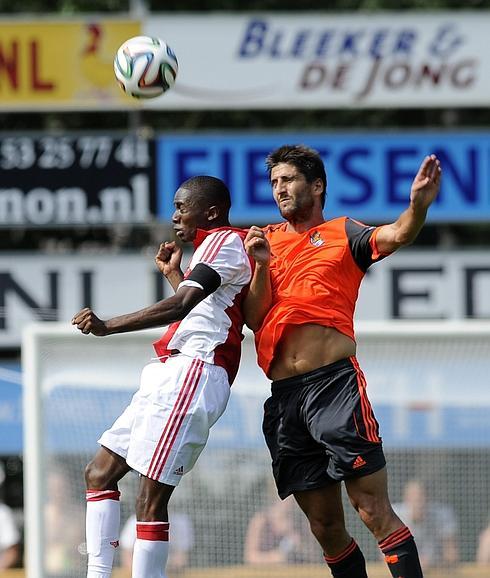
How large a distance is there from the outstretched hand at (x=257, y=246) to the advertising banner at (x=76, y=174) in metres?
6.74

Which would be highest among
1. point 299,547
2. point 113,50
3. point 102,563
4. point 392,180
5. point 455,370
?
point 113,50

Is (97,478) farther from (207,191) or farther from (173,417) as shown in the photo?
(207,191)

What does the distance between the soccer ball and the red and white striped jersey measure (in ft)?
3.74

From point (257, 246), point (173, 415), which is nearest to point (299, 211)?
point (257, 246)

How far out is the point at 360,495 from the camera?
583 cm

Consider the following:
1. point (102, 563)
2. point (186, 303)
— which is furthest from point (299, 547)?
point (186, 303)

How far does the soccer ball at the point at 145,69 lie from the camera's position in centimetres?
664

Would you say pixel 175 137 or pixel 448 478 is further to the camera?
pixel 175 137

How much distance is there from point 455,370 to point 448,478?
30.0 inches

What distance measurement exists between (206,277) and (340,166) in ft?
22.8

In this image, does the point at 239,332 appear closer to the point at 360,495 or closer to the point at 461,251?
the point at 360,495

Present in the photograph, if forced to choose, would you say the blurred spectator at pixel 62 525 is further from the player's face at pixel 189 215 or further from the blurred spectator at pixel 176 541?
the player's face at pixel 189 215

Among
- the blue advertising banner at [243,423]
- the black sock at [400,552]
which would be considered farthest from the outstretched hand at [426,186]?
the blue advertising banner at [243,423]

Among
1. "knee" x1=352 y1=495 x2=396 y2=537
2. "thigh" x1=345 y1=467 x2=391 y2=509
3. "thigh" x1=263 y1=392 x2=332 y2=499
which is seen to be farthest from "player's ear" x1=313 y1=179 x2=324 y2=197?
"knee" x1=352 y1=495 x2=396 y2=537
